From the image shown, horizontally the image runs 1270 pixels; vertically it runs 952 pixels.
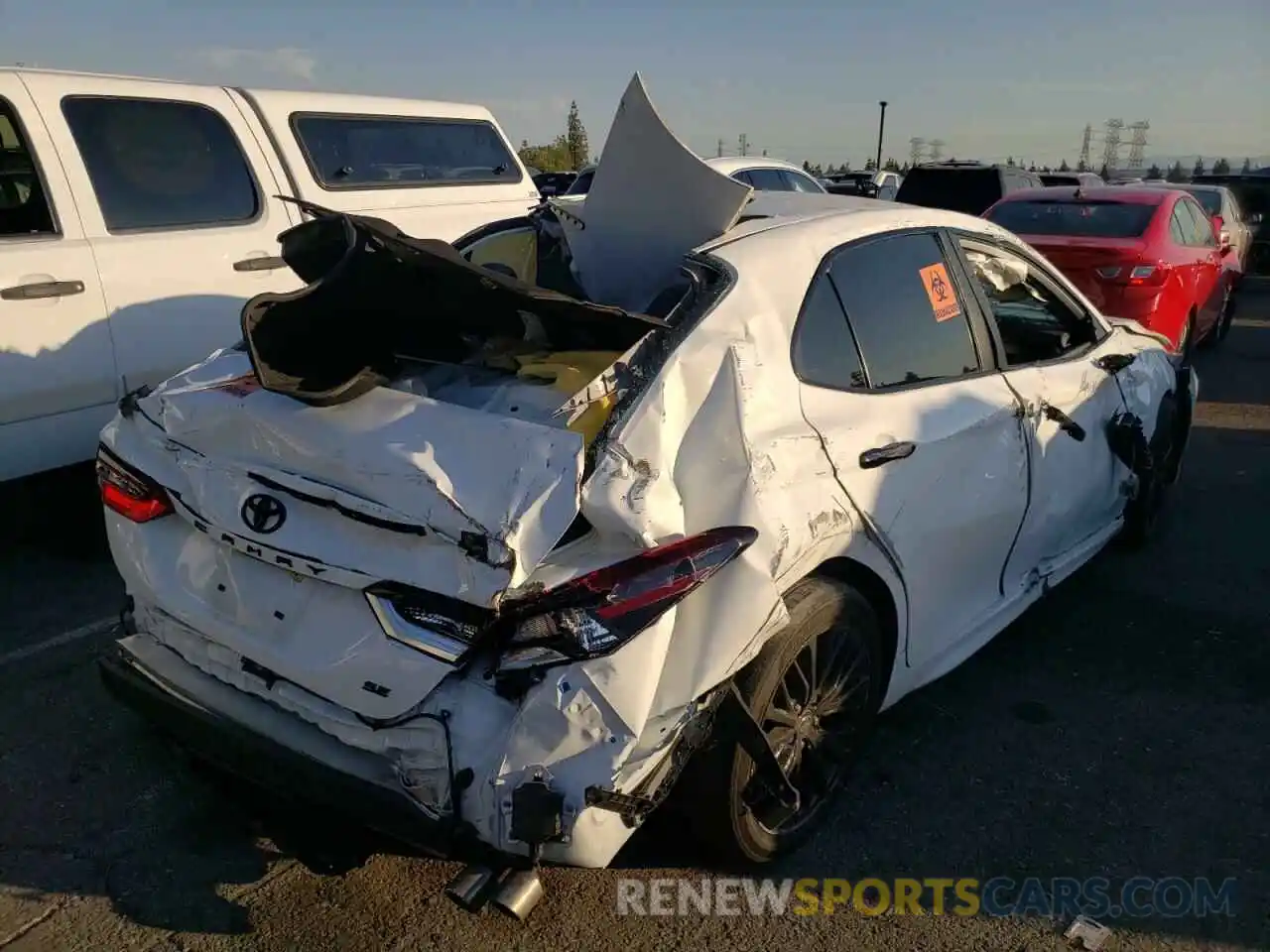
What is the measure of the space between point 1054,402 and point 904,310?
915 mm

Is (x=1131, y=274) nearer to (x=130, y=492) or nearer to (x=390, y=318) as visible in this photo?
(x=390, y=318)

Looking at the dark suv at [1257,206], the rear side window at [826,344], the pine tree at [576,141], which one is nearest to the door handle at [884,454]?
the rear side window at [826,344]

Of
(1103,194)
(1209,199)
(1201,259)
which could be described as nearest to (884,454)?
(1103,194)

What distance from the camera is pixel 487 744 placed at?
2.12 metres

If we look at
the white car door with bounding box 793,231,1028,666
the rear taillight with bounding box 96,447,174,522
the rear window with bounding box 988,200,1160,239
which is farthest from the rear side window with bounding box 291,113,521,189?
the rear window with bounding box 988,200,1160,239

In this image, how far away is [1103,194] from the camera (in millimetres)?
8867

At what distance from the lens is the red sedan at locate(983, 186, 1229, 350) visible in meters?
7.88

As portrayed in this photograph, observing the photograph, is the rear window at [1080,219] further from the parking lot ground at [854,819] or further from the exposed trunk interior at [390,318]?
the exposed trunk interior at [390,318]

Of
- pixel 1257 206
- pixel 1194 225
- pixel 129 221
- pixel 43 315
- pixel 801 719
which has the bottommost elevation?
pixel 1257 206

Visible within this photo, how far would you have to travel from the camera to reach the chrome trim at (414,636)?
2.16m

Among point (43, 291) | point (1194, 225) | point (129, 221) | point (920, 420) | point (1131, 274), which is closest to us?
point (920, 420)

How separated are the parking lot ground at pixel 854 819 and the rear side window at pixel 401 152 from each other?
2842 millimetres

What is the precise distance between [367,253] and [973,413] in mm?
1952

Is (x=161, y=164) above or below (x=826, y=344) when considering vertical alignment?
above
